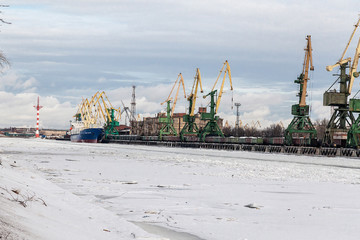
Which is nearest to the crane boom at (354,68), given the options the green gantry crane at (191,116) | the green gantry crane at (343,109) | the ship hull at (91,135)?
the green gantry crane at (343,109)

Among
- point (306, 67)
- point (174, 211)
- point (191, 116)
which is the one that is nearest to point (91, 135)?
point (191, 116)

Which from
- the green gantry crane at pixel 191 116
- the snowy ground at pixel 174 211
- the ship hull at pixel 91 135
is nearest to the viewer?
the snowy ground at pixel 174 211

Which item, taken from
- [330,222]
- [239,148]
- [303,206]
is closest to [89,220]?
[330,222]

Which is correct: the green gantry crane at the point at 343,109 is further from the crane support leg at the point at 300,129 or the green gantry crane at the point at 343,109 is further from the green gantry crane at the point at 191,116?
the green gantry crane at the point at 191,116

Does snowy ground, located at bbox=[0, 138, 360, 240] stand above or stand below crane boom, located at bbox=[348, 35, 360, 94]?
below

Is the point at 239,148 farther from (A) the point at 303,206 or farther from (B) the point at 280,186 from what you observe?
(A) the point at 303,206

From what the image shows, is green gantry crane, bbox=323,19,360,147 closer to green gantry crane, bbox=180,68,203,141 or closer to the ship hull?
green gantry crane, bbox=180,68,203,141

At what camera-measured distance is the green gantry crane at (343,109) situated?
84.6 m

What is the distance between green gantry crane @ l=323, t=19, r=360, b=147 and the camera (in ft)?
277

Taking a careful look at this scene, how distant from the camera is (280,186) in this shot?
21922mm

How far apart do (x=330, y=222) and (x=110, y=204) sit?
681cm

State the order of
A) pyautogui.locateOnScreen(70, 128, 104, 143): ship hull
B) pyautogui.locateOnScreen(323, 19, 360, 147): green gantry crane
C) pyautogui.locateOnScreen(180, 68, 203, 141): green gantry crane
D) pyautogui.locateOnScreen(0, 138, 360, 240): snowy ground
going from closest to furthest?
pyautogui.locateOnScreen(0, 138, 360, 240): snowy ground, pyautogui.locateOnScreen(323, 19, 360, 147): green gantry crane, pyautogui.locateOnScreen(180, 68, 203, 141): green gantry crane, pyautogui.locateOnScreen(70, 128, 104, 143): ship hull

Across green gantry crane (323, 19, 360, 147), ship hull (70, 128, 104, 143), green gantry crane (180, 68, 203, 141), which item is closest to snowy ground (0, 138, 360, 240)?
green gantry crane (323, 19, 360, 147)

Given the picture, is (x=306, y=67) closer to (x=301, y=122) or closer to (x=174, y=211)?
(x=301, y=122)
